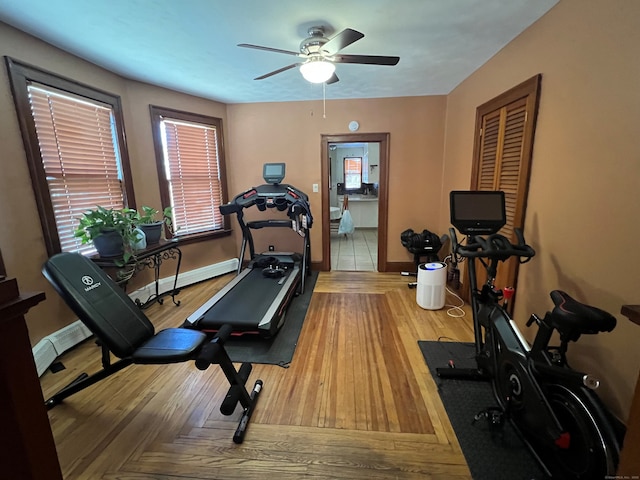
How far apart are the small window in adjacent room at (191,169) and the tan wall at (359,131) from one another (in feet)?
0.89

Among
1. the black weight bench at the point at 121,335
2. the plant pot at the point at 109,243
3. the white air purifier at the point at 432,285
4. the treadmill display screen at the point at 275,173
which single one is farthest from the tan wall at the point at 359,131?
the black weight bench at the point at 121,335

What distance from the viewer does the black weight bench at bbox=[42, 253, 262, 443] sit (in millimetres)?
1579


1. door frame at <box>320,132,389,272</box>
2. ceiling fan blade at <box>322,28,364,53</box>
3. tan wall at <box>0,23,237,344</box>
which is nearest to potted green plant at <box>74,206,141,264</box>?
tan wall at <box>0,23,237,344</box>

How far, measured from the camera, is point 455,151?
3721 mm

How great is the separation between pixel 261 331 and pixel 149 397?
907 millimetres

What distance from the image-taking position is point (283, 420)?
1.76 metres

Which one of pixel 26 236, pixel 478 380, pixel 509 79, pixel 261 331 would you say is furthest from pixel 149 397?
pixel 509 79

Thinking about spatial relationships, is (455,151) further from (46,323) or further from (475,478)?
(46,323)

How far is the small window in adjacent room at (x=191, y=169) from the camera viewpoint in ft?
12.0

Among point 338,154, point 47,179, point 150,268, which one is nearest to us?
point 47,179

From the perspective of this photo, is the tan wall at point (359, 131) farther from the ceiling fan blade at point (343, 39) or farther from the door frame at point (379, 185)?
the ceiling fan blade at point (343, 39)

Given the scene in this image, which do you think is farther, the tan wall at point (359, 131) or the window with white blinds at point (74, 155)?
the tan wall at point (359, 131)

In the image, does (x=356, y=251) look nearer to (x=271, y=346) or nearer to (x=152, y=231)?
(x=271, y=346)

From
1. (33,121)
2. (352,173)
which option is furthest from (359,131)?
(352,173)
